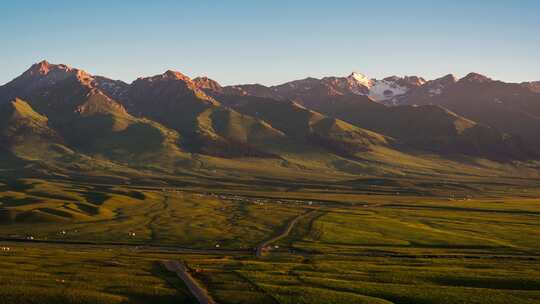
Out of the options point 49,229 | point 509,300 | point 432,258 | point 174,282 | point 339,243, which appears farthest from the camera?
point 49,229

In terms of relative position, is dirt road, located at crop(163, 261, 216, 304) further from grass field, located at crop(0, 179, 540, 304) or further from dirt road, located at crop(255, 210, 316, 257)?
dirt road, located at crop(255, 210, 316, 257)

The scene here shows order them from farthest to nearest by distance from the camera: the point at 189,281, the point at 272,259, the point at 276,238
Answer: the point at 276,238
the point at 272,259
the point at 189,281

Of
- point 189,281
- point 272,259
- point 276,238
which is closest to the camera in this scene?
point 189,281

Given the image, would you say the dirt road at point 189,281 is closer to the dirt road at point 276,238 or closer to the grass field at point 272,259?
the grass field at point 272,259

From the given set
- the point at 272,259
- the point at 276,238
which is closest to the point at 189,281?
the point at 272,259

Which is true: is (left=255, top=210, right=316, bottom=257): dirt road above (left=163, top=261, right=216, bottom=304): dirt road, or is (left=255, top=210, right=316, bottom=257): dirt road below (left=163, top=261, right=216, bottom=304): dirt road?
below

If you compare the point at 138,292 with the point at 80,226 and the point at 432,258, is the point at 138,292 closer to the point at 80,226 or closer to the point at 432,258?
the point at 432,258

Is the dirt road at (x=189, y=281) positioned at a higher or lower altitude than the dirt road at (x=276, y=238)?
higher

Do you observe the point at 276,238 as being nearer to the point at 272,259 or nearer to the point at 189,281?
the point at 272,259

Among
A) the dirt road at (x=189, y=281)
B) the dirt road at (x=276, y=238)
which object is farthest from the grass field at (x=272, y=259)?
the dirt road at (x=276, y=238)

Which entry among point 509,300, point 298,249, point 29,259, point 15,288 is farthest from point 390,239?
point 15,288

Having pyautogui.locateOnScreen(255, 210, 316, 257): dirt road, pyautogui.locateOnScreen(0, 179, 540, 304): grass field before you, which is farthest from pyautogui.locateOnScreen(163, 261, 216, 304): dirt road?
pyautogui.locateOnScreen(255, 210, 316, 257): dirt road
